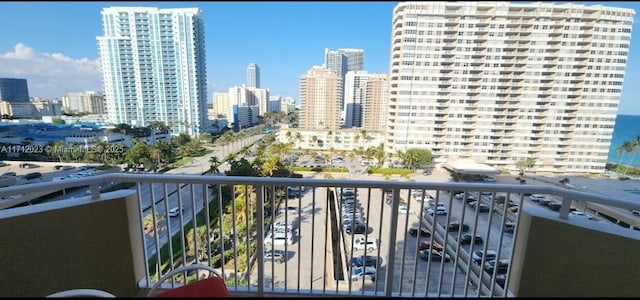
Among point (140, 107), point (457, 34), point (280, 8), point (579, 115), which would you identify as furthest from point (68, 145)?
point (457, 34)

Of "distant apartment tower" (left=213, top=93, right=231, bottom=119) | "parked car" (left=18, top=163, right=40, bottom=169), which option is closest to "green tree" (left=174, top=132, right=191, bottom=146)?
"parked car" (left=18, top=163, right=40, bottom=169)

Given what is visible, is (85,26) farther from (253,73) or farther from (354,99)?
(354,99)

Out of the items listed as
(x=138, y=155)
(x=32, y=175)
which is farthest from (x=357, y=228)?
(x=138, y=155)

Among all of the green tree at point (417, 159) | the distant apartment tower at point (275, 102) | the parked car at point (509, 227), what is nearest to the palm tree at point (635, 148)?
the parked car at point (509, 227)

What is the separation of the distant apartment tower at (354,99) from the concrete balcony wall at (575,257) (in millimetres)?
30076

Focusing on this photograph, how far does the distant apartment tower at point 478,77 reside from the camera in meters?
15.7

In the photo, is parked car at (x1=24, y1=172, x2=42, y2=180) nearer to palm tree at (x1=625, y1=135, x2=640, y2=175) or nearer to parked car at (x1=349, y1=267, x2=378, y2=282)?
parked car at (x1=349, y1=267, x2=378, y2=282)

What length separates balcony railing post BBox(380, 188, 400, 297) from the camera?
4.95ft

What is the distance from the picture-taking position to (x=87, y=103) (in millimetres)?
5938

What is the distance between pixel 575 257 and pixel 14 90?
5062mm

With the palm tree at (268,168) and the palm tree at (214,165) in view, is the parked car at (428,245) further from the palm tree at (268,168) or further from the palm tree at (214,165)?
the palm tree at (214,165)

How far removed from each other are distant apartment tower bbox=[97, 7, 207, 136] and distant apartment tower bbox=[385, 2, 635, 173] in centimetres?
1427

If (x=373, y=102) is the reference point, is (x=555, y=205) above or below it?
below

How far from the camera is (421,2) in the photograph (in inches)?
742
